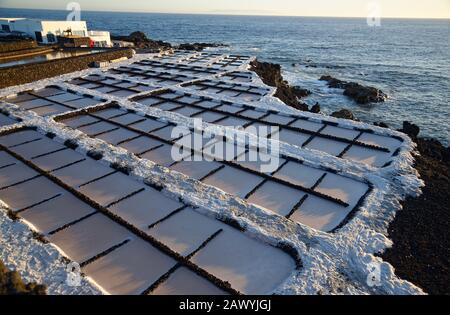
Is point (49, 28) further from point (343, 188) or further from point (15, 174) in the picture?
point (343, 188)

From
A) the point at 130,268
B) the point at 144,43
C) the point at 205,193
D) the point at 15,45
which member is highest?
the point at 15,45

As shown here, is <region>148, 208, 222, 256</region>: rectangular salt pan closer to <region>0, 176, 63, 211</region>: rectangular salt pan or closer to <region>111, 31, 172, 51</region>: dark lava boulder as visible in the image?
<region>0, 176, 63, 211</region>: rectangular salt pan

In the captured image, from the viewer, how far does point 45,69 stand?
85.4 feet

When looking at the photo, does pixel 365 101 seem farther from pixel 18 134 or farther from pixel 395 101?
pixel 18 134

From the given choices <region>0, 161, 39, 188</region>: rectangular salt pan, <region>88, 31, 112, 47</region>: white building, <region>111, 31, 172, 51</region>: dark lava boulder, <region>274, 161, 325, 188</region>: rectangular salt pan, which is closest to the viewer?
<region>0, 161, 39, 188</region>: rectangular salt pan

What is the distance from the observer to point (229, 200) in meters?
10.8

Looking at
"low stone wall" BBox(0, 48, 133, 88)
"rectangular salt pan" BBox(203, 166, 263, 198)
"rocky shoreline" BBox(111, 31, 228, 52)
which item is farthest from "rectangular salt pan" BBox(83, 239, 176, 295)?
"rocky shoreline" BBox(111, 31, 228, 52)

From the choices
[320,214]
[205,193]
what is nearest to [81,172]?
[205,193]

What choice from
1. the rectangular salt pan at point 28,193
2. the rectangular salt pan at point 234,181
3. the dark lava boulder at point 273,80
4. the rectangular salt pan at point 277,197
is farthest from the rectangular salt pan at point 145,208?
the dark lava boulder at point 273,80

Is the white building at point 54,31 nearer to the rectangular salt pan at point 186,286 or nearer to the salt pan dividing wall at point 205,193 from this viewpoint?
the salt pan dividing wall at point 205,193

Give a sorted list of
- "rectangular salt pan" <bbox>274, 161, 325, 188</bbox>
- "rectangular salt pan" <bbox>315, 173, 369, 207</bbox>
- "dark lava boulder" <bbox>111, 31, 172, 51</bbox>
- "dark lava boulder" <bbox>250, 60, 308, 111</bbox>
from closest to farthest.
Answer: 1. "rectangular salt pan" <bbox>315, 173, 369, 207</bbox>
2. "rectangular salt pan" <bbox>274, 161, 325, 188</bbox>
3. "dark lava boulder" <bbox>250, 60, 308, 111</bbox>
4. "dark lava boulder" <bbox>111, 31, 172, 51</bbox>

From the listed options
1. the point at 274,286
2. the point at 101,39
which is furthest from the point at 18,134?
the point at 101,39

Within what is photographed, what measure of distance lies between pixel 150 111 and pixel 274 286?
13592 millimetres

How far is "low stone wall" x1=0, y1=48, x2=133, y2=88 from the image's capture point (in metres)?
23.5
